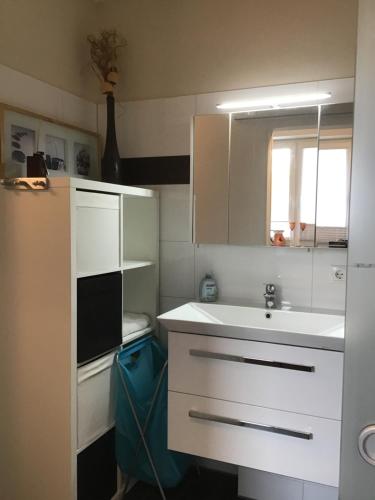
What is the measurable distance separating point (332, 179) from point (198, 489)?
1662mm

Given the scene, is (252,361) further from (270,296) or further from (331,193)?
(331,193)

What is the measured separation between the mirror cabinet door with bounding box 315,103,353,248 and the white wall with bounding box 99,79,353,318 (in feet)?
0.29

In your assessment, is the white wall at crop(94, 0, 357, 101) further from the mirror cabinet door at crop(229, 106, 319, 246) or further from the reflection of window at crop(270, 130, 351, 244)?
the reflection of window at crop(270, 130, 351, 244)

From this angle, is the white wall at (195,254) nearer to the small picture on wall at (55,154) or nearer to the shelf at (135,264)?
the shelf at (135,264)

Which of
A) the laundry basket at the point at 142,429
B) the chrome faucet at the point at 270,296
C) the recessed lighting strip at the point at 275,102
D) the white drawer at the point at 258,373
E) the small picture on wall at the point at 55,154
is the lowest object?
the laundry basket at the point at 142,429

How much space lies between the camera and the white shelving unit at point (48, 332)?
1.58 meters

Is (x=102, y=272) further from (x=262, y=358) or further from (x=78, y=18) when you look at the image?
(x=78, y=18)

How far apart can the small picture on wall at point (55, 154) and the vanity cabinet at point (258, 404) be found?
3.31 ft

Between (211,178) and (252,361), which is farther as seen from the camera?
(211,178)

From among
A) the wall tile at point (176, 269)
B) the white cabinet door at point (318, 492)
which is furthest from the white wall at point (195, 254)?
the white cabinet door at point (318, 492)

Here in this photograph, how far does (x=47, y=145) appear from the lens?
196cm

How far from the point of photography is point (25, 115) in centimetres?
184

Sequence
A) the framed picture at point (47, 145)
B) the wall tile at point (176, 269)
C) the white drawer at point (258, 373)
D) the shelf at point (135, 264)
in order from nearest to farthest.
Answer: the white drawer at point (258, 373) < the framed picture at point (47, 145) < the shelf at point (135, 264) < the wall tile at point (176, 269)

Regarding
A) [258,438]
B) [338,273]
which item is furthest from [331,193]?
[258,438]
